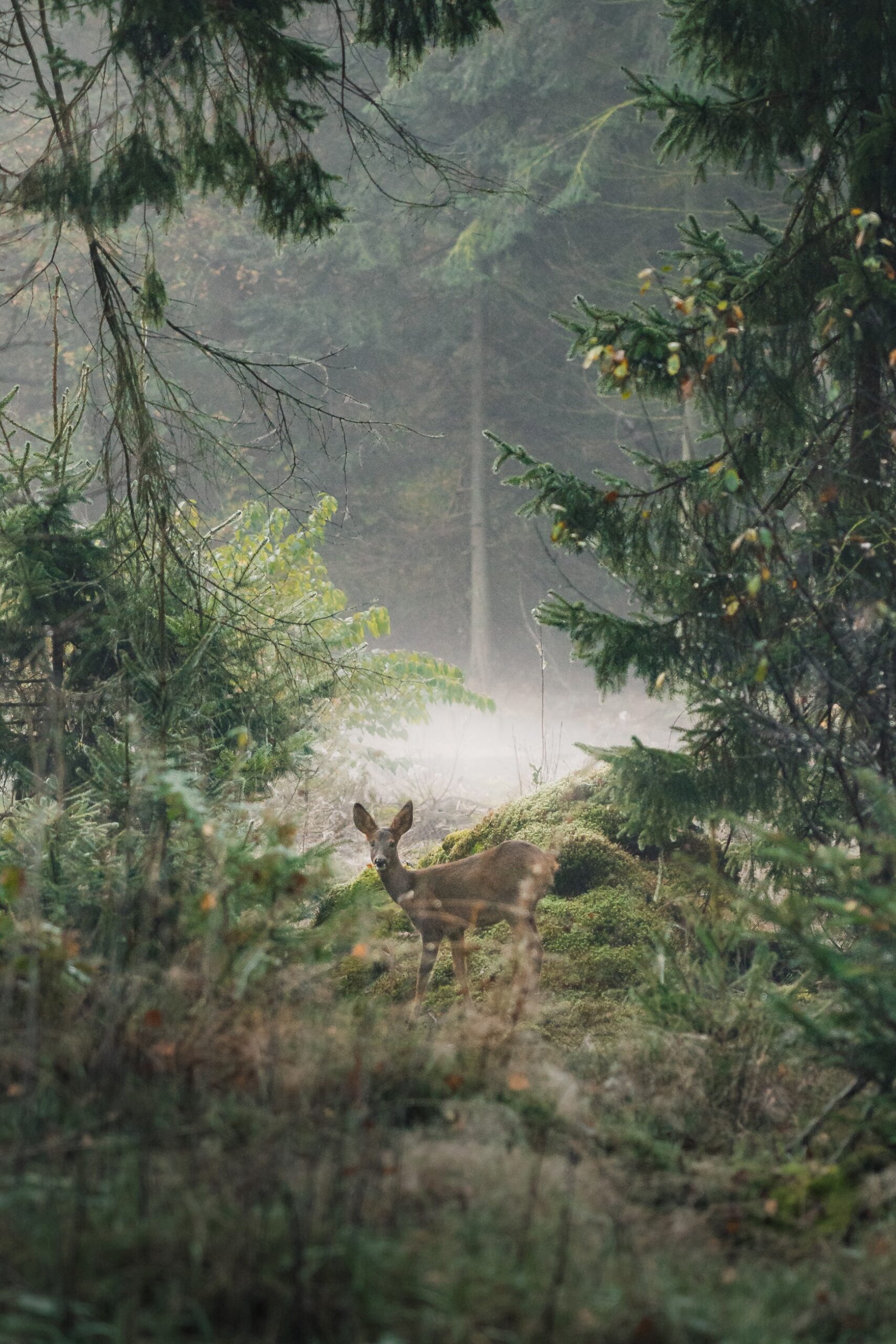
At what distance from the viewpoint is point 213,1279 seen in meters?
2.14

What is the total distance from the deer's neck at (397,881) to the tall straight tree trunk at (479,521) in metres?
21.3

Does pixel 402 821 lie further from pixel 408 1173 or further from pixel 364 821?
pixel 408 1173

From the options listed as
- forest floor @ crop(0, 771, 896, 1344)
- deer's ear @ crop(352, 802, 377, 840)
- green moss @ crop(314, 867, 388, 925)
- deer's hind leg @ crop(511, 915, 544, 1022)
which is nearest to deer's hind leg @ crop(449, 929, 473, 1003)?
deer's ear @ crop(352, 802, 377, 840)

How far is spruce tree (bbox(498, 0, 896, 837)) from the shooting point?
17.6ft

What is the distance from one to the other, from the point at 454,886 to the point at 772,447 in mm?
3166

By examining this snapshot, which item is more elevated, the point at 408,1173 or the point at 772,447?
the point at 772,447

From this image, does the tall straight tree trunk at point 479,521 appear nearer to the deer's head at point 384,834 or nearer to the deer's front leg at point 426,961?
the deer's head at point 384,834

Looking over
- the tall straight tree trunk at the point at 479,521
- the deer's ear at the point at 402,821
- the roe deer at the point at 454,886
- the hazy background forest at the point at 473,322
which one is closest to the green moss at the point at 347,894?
the roe deer at the point at 454,886

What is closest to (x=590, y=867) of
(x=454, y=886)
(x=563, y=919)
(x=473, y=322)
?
(x=563, y=919)

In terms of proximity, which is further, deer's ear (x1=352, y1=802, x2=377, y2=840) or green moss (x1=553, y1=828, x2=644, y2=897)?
green moss (x1=553, y1=828, x2=644, y2=897)

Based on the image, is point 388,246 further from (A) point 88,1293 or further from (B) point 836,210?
(A) point 88,1293

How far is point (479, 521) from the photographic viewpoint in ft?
92.9

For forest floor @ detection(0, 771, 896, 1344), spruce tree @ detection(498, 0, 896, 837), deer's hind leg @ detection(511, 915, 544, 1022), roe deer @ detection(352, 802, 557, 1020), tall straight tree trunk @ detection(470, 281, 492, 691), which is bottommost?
forest floor @ detection(0, 771, 896, 1344)

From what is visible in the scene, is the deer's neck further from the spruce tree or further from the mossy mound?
the spruce tree
